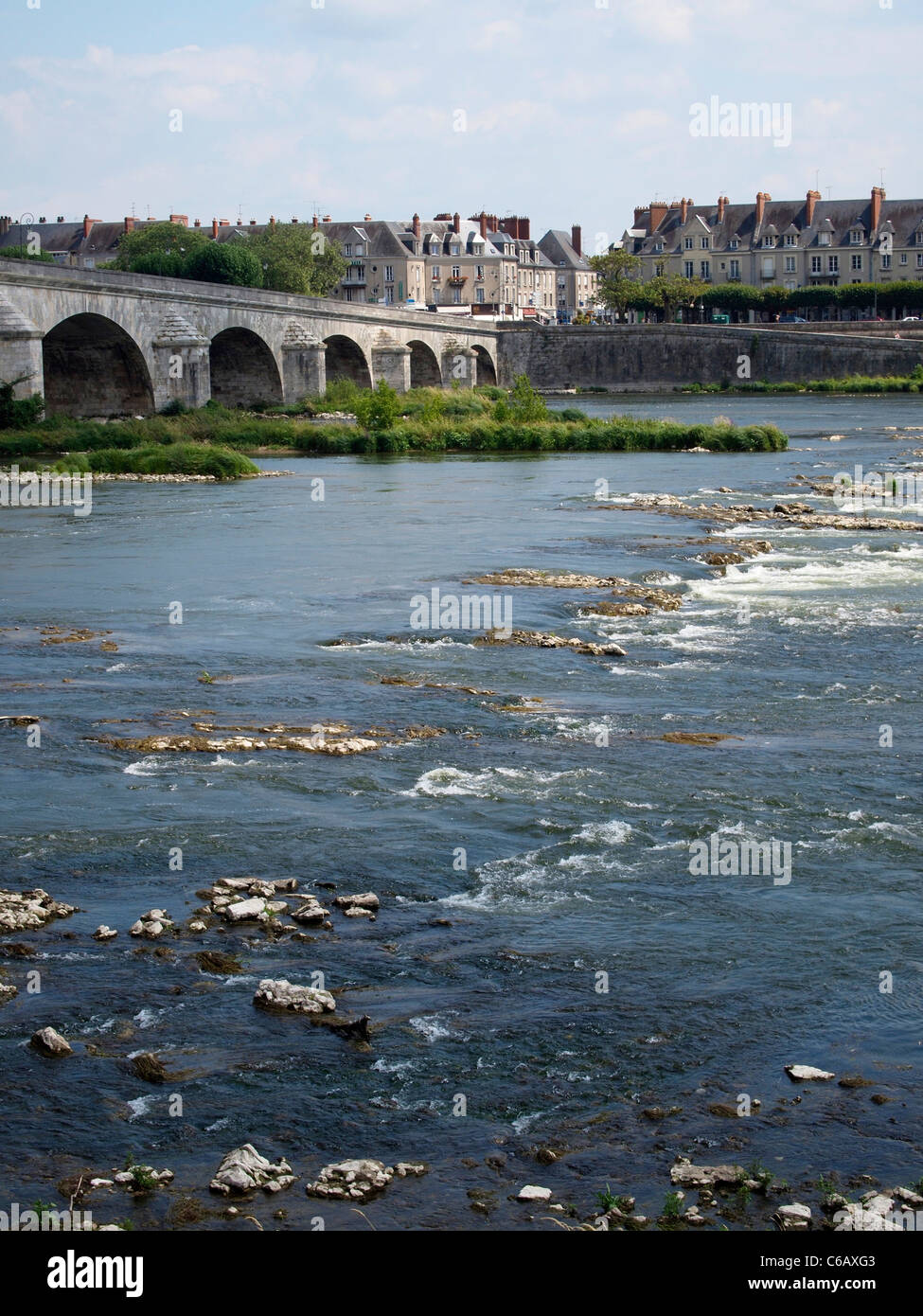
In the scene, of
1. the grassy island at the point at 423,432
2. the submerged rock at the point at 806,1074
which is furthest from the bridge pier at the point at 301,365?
the submerged rock at the point at 806,1074

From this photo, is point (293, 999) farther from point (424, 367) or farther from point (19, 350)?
point (424, 367)

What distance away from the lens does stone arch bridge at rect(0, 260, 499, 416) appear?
44.0m

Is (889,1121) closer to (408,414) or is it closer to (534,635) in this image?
(534,635)

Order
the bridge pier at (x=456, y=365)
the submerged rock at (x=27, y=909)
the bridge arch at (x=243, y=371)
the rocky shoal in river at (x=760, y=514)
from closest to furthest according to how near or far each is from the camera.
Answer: the submerged rock at (x=27, y=909) → the rocky shoal in river at (x=760, y=514) → the bridge arch at (x=243, y=371) → the bridge pier at (x=456, y=365)

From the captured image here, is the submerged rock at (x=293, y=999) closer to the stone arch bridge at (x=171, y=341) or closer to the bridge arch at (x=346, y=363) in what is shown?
the stone arch bridge at (x=171, y=341)

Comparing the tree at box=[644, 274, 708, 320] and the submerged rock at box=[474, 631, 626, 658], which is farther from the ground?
the tree at box=[644, 274, 708, 320]

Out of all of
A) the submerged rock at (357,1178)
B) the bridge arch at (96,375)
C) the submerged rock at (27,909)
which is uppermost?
the bridge arch at (96,375)

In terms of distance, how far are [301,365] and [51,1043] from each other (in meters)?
56.9

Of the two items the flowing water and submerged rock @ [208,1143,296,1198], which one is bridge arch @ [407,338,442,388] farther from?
submerged rock @ [208,1143,296,1198]

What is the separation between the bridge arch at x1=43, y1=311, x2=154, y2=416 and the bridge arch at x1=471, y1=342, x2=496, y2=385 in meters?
43.0

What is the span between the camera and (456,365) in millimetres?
85250

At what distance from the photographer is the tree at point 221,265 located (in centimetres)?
9188

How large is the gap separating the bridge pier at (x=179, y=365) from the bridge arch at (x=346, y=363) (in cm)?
1917

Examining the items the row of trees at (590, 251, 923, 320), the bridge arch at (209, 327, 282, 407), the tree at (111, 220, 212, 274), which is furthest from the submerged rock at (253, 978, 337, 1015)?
the row of trees at (590, 251, 923, 320)
